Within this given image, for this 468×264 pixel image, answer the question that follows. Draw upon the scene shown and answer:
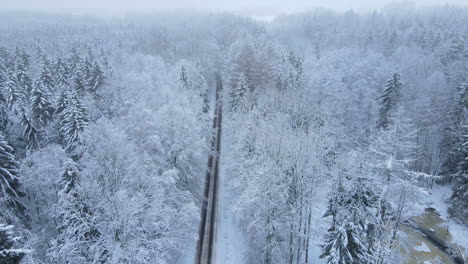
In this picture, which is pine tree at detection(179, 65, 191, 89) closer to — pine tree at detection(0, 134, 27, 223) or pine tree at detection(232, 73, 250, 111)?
pine tree at detection(232, 73, 250, 111)

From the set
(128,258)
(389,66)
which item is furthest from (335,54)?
(128,258)

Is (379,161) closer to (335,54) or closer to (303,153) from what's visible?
(303,153)

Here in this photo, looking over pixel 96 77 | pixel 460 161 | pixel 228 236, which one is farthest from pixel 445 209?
pixel 96 77

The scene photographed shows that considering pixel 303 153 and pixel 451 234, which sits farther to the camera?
pixel 451 234

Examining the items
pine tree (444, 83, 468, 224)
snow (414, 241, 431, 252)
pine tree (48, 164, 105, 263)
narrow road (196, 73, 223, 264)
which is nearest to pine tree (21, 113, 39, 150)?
pine tree (48, 164, 105, 263)

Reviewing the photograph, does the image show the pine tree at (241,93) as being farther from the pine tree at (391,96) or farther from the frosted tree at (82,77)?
the frosted tree at (82,77)
